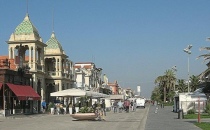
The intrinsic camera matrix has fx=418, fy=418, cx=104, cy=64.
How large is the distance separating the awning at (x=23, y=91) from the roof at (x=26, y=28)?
28.2 ft

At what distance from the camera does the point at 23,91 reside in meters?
47.1

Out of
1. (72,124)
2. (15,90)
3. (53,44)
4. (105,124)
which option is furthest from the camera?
(53,44)

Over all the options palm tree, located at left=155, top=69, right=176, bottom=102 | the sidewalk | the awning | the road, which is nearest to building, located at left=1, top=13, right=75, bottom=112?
the awning

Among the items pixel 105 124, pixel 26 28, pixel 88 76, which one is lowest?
pixel 105 124

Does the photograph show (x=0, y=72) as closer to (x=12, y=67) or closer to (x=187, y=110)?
(x=12, y=67)

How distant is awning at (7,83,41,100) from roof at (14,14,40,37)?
860 cm

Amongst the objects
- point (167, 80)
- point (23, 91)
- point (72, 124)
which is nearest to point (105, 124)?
point (72, 124)

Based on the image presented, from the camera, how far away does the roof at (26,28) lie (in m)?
55.4

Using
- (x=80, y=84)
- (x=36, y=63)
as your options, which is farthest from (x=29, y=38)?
(x=80, y=84)

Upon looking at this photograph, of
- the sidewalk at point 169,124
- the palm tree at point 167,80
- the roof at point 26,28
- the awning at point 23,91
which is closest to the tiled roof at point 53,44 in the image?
the roof at point 26,28

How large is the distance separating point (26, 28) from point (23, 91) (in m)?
11.7

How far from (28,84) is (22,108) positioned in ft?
10.7

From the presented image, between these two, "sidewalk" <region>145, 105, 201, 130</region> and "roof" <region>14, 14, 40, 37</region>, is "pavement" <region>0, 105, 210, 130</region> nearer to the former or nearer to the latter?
"sidewalk" <region>145, 105, 201, 130</region>

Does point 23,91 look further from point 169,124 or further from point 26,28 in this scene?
point 169,124
